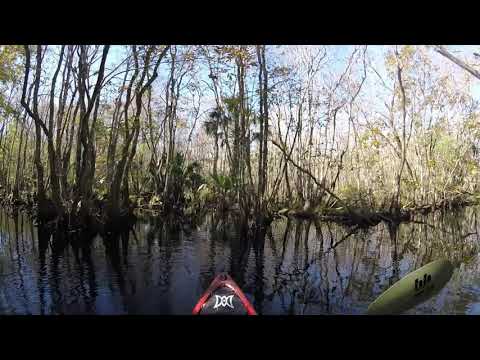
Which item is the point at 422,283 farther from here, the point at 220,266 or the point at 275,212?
the point at 220,266

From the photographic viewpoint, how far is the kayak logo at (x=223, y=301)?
3186 millimetres

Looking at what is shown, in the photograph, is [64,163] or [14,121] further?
[64,163]

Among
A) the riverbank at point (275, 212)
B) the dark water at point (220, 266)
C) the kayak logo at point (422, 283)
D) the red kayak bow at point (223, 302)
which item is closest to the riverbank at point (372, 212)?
the riverbank at point (275, 212)

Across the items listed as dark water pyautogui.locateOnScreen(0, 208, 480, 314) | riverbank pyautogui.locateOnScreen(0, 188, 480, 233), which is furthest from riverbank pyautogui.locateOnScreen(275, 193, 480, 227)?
dark water pyautogui.locateOnScreen(0, 208, 480, 314)

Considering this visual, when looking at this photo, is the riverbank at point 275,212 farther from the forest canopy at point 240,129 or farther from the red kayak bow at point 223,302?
the red kayak bow at point 223,302

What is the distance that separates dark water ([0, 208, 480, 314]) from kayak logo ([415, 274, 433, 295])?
20cm

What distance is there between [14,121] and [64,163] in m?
0.65

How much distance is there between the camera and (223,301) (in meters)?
3.20

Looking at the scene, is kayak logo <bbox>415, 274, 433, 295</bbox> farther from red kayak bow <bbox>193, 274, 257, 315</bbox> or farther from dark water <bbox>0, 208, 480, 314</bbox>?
red kayak bow <bbox>193, 274, 257, 315</bbox>

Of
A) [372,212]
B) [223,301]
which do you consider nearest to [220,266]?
[223,301]

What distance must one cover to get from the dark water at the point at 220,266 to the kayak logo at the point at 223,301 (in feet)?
1.08

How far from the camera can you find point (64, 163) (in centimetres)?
420
